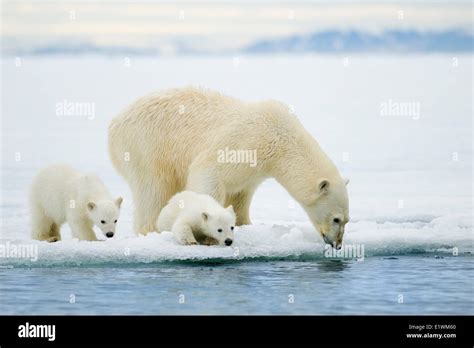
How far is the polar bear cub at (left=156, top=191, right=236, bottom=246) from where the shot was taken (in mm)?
8773

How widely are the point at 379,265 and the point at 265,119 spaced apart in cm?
198

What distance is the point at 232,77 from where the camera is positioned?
71.2 feet

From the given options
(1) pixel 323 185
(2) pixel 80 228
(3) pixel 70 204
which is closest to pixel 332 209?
(1) pixel 323 185

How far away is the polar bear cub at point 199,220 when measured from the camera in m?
8.77

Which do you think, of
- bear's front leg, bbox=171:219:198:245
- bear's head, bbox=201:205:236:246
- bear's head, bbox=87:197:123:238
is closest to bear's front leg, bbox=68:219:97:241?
bear's head, bbox=87:197:123:238

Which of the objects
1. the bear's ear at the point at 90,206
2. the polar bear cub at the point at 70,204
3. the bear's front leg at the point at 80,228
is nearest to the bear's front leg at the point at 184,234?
the polar bear cub at the point at 70,204

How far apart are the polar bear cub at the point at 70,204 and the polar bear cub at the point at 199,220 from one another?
586 millimetres

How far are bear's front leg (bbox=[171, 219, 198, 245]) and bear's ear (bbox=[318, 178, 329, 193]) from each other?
138cm

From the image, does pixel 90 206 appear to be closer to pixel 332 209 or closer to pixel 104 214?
pixel 104 214

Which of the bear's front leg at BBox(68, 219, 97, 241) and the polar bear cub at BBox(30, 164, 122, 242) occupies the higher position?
the polar bear cub at BBox(30, 164, 122, 242)

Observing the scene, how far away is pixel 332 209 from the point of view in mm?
9227

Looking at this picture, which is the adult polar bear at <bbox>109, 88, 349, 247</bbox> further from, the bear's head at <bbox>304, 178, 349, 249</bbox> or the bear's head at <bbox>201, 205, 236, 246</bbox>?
the bear's head at <bbox>201, 205, 236, 246</bbox>
